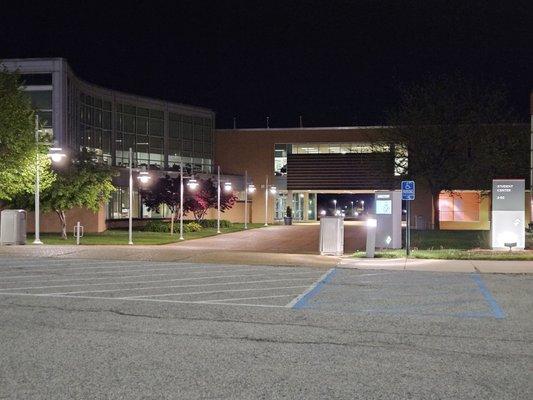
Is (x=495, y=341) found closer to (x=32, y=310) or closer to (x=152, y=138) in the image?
(x=32, y=310)

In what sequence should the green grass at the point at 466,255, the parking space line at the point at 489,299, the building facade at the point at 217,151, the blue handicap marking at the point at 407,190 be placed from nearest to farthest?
the parking space line at the point at 489,299
the green grass at the point at 466,255
the blue handicap marking at the point at 407,190
the building facade at the point at 217,151

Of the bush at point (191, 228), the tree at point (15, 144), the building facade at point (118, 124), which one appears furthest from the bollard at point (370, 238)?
the bush at point (191, 228)

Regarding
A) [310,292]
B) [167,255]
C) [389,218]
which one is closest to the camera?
[310,292]

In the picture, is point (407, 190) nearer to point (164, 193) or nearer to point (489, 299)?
point (489, 299)

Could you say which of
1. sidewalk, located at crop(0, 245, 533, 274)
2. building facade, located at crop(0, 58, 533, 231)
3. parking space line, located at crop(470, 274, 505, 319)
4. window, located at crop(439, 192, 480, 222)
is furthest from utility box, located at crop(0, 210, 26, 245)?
window, located at crop(439, 192, 480, 222)

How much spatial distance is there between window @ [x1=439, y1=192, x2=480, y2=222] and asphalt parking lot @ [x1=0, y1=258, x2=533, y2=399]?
152 feet

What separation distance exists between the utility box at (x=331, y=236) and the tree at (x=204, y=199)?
21.8 m

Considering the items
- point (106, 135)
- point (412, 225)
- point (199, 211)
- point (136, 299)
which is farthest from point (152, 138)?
point (136, 299)

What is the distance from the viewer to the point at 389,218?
91.6 feet

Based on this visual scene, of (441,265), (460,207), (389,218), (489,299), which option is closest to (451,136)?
(460,207)

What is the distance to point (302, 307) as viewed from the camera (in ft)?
39.7

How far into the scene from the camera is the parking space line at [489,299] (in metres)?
11.5

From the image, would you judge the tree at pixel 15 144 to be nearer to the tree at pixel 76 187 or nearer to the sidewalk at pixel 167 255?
the tree at pixel 76 187

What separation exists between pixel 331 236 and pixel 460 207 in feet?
130
